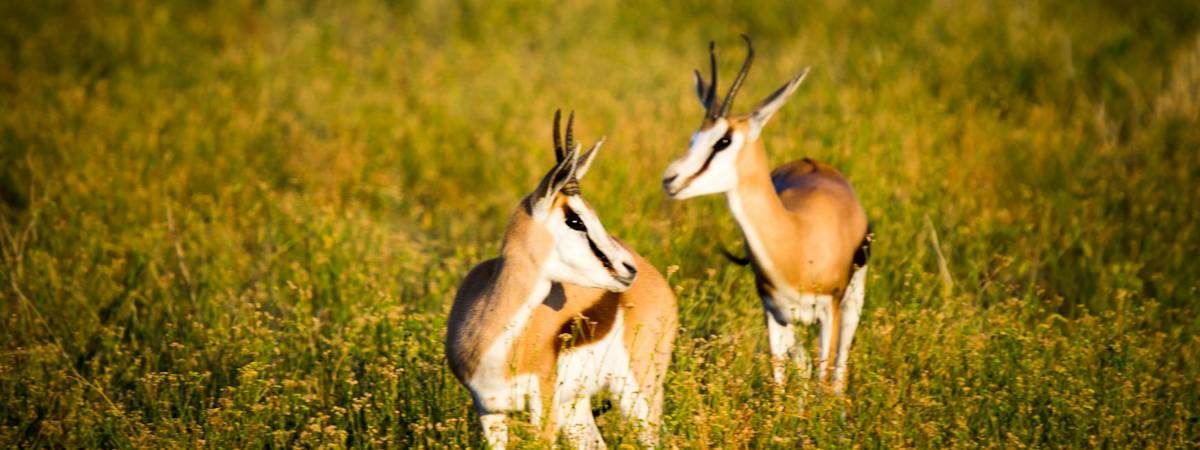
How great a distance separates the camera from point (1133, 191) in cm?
767

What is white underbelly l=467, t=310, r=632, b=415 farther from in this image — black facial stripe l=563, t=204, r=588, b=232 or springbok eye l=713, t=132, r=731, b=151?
springbok eye l=713, t=132, r=731, b=151

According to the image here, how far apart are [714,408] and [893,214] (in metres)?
2.80

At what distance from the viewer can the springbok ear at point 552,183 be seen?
410 cm

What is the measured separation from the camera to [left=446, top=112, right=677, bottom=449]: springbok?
4.26 m

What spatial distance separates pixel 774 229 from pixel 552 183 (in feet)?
5.11

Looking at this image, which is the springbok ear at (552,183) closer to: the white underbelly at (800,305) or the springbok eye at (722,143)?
the springbok eye at (722,143)

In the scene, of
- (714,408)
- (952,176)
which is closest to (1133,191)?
(952,176)

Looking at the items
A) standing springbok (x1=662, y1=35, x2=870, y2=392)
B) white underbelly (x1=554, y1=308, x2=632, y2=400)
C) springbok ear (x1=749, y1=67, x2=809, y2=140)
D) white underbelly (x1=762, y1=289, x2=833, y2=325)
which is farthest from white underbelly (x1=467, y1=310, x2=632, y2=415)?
springbok ear (x1=749, y1=67, x2=809, y2=140)

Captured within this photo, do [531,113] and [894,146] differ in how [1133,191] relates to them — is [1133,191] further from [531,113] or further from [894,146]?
[531,113]

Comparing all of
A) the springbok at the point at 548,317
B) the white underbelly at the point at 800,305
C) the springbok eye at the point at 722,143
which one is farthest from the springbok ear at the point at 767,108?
the springbok at the point at 548,317

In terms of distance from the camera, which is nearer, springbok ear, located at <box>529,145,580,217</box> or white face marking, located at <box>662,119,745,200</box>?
springbok ear, located at <box>529,145,580,217</box>

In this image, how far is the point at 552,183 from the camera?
13.7 feet

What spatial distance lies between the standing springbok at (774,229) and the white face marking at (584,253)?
108cm

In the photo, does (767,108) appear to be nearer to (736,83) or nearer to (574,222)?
(736,83)
